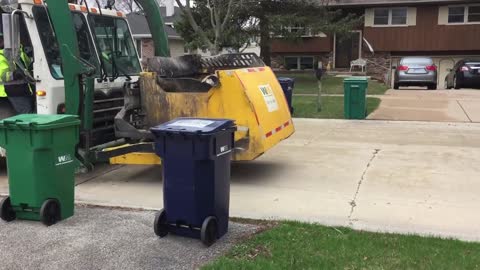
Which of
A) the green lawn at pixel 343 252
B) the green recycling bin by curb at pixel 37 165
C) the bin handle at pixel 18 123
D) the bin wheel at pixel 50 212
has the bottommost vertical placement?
the green lawn at pixel 343 252

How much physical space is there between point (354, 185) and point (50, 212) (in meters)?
3.63

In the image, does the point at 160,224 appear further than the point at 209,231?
Yes

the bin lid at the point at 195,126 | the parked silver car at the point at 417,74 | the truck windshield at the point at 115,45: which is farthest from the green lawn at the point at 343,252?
the parked silver car at the point at 417,74

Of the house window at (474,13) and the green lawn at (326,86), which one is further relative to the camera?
the house window at (474,13)

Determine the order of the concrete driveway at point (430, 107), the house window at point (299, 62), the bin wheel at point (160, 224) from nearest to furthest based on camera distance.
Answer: the bin wheel at point (160, 224) → the concrete driveway at point (430, 107) → the house window at point (299, 62)

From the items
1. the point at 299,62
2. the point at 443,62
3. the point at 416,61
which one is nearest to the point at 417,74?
the point at 416,61

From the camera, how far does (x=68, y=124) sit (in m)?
5.45

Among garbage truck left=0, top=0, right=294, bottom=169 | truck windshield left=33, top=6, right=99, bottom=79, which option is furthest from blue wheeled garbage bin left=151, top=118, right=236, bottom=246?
truck windshield left=33, top=6, right=99, bottom=79

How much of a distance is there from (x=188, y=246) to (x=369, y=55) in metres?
28.0

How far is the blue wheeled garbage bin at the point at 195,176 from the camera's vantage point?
457cm

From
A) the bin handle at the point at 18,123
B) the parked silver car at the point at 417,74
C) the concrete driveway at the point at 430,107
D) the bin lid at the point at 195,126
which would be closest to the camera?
the bin lid at the point at 195,126

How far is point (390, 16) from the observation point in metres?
30.6

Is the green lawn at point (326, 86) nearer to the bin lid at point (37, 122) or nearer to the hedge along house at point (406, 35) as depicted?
the hedge along house at point (406, 35)

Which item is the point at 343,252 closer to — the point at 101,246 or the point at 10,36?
the point at 101,246
